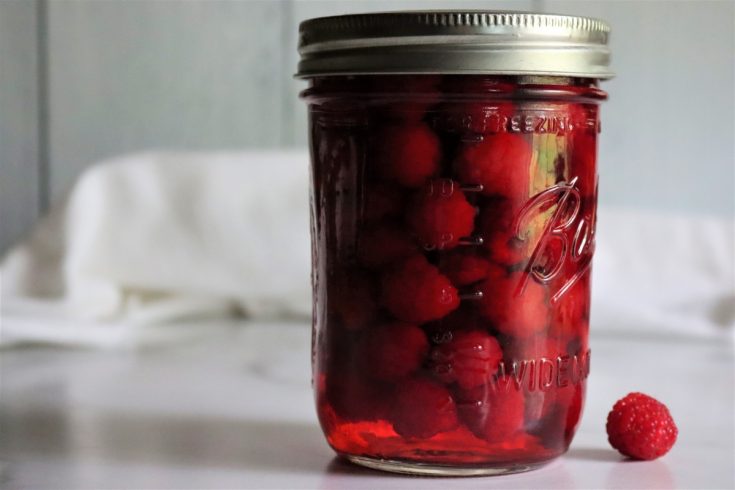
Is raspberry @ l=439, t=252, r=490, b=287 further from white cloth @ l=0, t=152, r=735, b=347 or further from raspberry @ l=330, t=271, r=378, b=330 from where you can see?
white cloth @ l=0, t=152, r=735, b=347

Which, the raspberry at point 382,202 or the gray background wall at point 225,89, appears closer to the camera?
the raspberry at point 382,202

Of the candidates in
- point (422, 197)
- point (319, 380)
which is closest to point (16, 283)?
point (319, 380)

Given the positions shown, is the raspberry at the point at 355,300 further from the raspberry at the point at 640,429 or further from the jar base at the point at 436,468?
the raspberry at the point at 640,429

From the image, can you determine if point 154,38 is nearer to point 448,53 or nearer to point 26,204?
point 26,204

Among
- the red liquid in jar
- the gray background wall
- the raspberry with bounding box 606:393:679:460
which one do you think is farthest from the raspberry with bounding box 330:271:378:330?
the gray background wall

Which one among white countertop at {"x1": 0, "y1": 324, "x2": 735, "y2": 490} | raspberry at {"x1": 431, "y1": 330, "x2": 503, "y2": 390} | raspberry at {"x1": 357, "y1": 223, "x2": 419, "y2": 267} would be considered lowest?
white countertop at {"x1": 0, "y1": 324, "x2": 735, "y2": 490}

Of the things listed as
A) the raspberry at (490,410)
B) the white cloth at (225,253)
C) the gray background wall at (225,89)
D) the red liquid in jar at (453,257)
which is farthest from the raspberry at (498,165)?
the gray background wall at (225,89)

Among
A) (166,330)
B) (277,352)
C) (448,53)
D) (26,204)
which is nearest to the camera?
(448,53)
